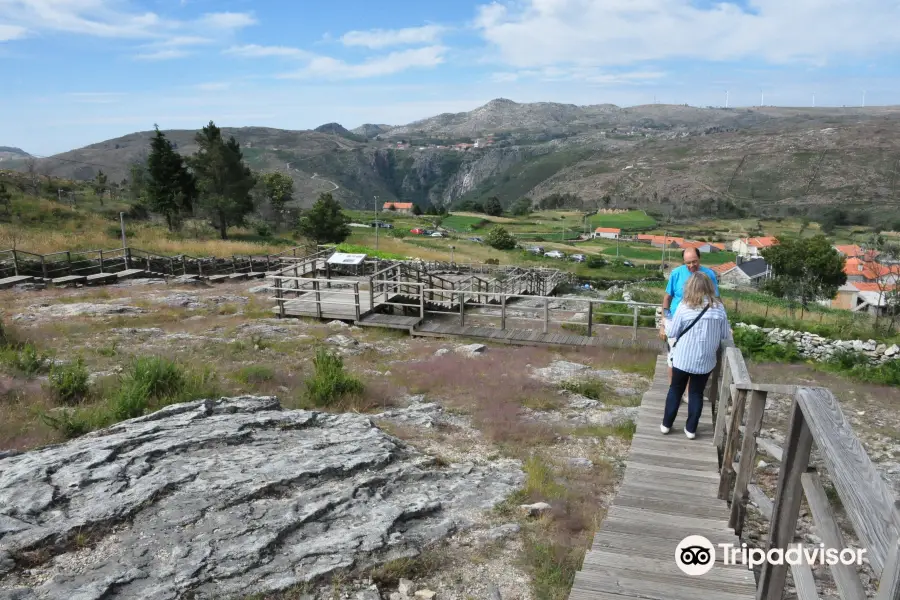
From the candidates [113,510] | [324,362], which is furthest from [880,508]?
[324,362]

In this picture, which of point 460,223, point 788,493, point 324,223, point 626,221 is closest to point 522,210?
point 626,221

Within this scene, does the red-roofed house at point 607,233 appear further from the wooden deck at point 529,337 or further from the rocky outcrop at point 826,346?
the wooden deck at point 529,337

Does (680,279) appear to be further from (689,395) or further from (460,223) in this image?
(460,223)

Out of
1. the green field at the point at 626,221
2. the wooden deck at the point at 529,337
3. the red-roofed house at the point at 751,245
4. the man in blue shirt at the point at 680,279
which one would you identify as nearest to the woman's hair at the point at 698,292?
the man in blue shirt at the point at 680,279

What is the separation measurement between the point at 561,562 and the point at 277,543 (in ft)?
7.73

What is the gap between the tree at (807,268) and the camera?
4956 centimetres

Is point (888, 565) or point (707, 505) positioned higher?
point (888, 565)

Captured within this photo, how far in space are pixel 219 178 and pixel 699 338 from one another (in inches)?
1572

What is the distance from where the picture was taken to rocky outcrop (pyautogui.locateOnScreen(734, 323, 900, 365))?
13680mm

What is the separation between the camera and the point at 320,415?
720cm

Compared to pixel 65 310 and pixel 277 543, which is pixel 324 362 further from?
pixel 65 310

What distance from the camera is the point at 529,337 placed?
47.6 feet

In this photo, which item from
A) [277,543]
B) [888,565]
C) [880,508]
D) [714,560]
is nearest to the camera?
[888,565]

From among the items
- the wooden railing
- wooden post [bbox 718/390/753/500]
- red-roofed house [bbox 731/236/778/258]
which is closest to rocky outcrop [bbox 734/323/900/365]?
wooden post [bbox 718/390/753/500]
